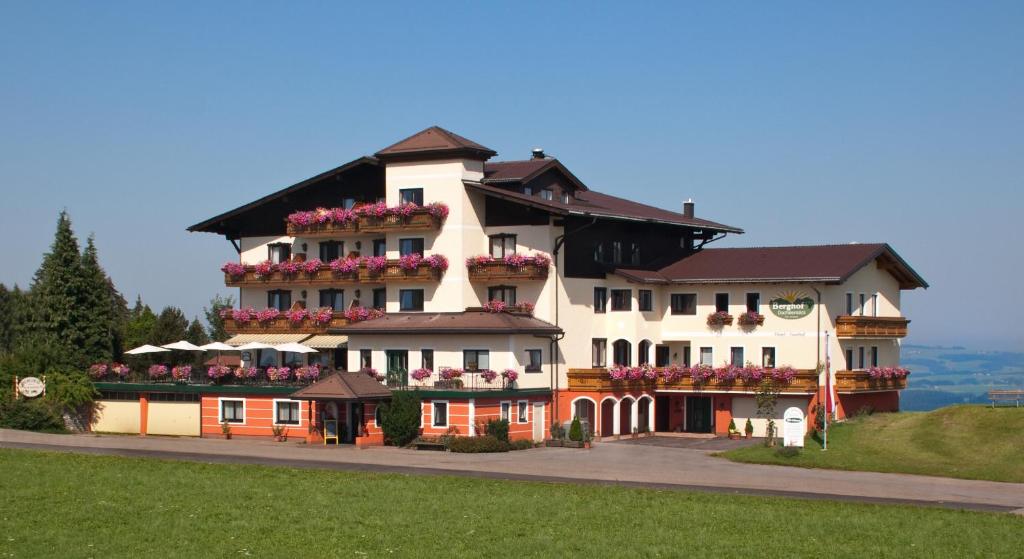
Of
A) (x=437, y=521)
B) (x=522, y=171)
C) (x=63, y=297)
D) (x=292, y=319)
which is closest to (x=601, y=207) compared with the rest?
(x=522, y=171)

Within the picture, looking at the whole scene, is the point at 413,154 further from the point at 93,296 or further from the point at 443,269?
the point at 93,296

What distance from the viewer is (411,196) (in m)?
68.3

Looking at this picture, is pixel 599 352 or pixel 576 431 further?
pixel 599 352

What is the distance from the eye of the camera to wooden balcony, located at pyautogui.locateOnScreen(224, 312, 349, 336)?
70375mm

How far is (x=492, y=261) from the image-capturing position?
218 ft

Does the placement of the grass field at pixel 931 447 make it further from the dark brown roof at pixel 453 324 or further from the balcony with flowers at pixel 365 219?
the balcony with flowers at pixel 365 219

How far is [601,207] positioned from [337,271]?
14.1 metres

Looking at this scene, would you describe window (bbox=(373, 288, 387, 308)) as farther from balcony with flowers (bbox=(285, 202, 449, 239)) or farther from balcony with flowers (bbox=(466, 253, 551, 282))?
balcony with flowers (bbox=(466, 253, 551, 282))

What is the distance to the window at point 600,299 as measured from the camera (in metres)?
69.4

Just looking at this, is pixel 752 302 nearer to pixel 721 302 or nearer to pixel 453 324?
pixel 721 302

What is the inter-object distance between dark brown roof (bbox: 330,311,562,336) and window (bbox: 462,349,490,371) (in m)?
1.21

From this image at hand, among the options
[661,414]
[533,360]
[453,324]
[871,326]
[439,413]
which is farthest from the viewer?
[661,414]

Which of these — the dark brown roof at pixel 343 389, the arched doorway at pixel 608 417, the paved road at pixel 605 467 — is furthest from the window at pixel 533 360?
the dark brown roof at pixel 343 389

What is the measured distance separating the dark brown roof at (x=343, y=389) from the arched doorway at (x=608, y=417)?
1171 centimetres
